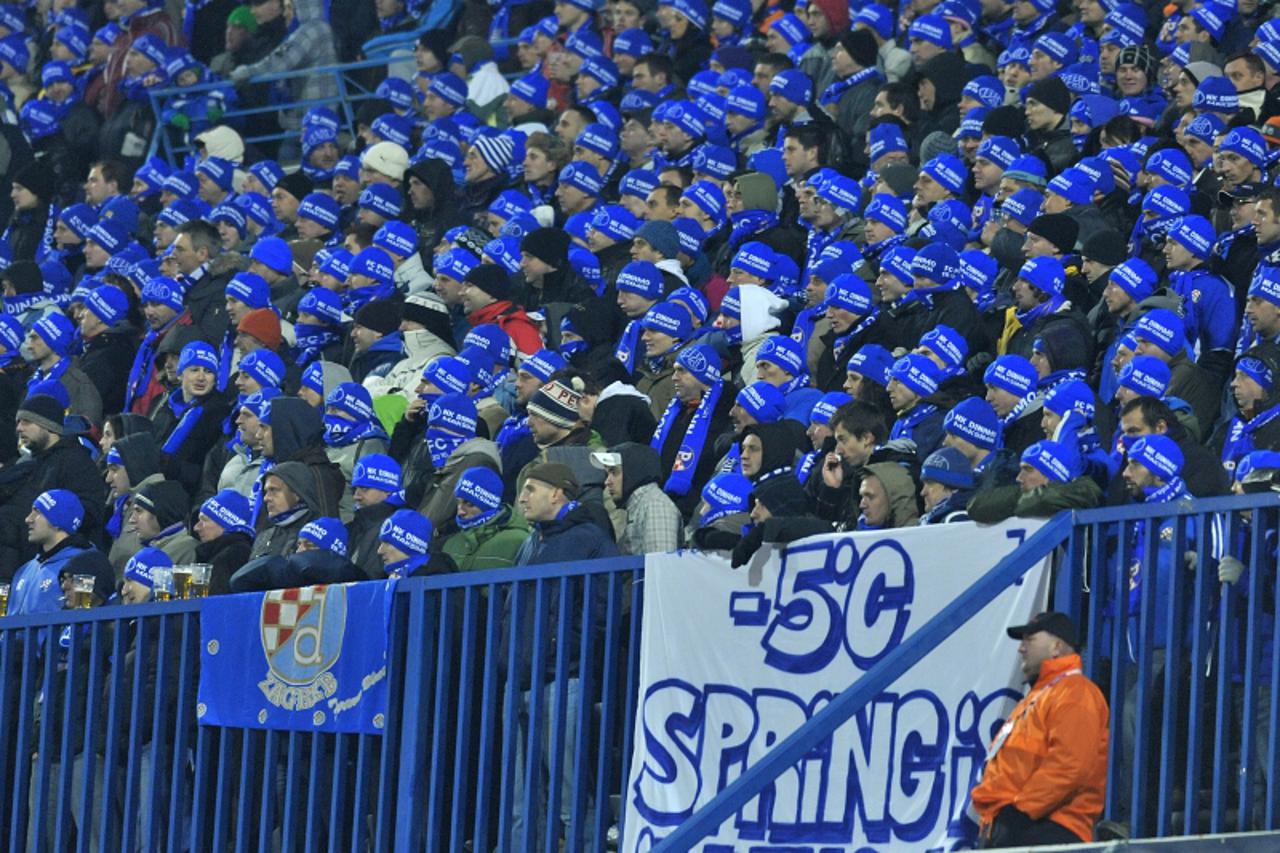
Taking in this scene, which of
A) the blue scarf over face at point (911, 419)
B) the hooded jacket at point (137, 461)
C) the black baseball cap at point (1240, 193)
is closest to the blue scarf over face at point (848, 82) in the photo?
the black baseball cap at point (1240, 193)

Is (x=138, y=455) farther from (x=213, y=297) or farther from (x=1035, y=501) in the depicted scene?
(x=1035, y=501)

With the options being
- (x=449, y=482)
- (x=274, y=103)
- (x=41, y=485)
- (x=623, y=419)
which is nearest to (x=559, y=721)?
(x=449, y=482)

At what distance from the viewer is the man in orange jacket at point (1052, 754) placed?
8.61m

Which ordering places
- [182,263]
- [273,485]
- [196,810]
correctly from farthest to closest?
[182,263] → [273,485] → [196,810]

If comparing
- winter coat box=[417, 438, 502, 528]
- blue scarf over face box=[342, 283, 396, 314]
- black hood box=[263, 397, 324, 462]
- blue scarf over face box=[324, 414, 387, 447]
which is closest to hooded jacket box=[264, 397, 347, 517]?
black hood box=[263, 397, 324, 462]

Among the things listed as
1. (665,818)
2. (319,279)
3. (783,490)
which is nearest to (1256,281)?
(783,490)

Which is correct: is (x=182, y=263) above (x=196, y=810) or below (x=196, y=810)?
above

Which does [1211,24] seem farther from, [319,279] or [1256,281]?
[319,279]

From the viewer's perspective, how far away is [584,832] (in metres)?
9.98

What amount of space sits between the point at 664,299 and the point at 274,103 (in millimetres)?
8907

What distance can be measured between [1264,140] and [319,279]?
6618mm

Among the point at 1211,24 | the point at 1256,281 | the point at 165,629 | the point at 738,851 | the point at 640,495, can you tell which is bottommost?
the point at 738,851

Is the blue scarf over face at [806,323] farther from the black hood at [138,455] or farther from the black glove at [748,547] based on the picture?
the black glove at [748,547]

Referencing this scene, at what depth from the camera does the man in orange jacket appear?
8.61m
